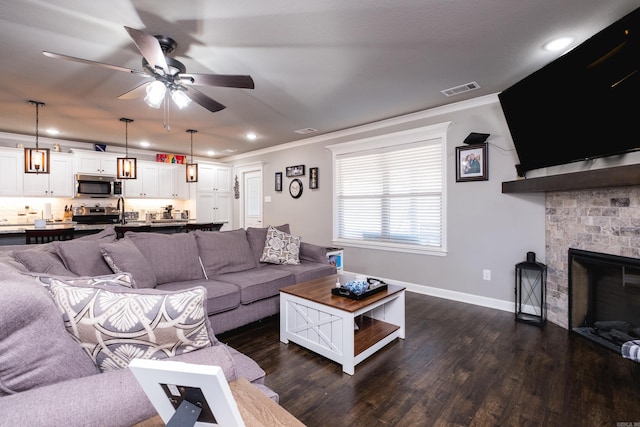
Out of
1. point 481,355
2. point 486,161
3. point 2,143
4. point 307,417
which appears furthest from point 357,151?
point 2,143

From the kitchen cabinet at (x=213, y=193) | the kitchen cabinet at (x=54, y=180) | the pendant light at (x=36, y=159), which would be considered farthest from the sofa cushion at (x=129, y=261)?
the kitchen cabinet at (x=213, y=193)

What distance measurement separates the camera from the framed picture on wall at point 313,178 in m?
5.52

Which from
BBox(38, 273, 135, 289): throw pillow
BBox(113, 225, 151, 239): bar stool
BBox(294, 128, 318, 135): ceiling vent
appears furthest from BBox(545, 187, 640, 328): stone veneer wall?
BBox(113, 225, 151, 239): bar stool

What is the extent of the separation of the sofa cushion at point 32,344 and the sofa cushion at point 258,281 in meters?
1.89

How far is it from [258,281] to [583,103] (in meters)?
3.10

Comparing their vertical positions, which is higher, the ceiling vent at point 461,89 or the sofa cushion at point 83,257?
the ceiling vent at point 461,89

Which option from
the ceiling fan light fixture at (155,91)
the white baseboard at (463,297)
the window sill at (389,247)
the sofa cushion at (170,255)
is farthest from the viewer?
the window sill at (389,247)

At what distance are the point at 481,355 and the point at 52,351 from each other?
2.71m

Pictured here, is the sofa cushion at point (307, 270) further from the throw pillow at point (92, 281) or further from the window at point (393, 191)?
the throw pillow at point (92, 281)

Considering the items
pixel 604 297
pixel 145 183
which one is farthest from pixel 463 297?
pixel 145 183

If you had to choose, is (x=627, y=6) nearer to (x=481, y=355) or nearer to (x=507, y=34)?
(x=507, y=34)

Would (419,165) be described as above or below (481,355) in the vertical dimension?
above

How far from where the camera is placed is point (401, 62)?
2746mm

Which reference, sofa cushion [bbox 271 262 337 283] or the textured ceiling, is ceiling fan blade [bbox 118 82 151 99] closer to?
the textured ceiling
